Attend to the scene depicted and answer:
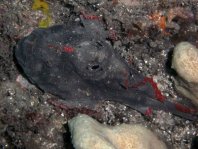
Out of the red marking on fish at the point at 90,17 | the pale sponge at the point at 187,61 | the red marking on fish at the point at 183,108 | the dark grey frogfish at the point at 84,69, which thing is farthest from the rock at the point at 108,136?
the red marking on fish at the point at 90,17

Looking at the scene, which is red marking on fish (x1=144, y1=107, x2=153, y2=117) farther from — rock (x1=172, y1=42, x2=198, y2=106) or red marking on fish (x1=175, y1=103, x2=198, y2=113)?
rock (x1=172, y1=42, x2=198, y2=106)

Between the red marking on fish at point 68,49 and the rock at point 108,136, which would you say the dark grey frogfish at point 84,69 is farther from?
the rock at point 108,136

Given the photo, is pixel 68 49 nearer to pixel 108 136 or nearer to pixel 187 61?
pixel 108 136

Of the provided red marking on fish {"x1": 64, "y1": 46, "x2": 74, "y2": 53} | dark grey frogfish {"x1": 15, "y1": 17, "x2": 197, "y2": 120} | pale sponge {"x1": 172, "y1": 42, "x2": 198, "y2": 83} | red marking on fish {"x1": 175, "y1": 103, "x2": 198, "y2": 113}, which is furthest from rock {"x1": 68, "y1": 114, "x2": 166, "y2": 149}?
Answer: pale sponge {"x1": 172, "y1": 42, "x2": 198, "y2": 83}

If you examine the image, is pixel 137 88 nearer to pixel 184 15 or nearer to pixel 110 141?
pixel 110 141

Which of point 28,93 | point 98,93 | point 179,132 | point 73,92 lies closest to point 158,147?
point 179,132

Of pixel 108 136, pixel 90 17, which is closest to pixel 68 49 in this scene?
pixel 90 17
